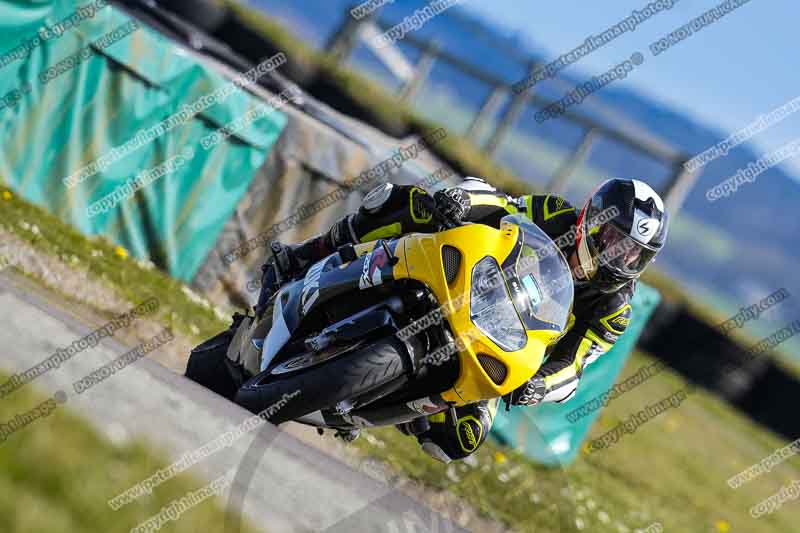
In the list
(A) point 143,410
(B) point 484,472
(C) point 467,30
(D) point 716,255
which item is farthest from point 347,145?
(D) point 716,255

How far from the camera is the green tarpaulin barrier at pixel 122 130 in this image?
26.1 ft

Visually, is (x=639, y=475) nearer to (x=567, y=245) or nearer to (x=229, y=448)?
(x=567, y=245)

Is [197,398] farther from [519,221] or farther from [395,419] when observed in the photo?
[519,221]

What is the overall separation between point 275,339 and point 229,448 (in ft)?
4.53

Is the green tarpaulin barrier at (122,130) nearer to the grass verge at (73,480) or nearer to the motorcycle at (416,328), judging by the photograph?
the motorcycle at (416,328)

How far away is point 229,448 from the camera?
3264mm

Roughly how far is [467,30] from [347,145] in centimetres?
874

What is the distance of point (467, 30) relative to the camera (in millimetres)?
17500

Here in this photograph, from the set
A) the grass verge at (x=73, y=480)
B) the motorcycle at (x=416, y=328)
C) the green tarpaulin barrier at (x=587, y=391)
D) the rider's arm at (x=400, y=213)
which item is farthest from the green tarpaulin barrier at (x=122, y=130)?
the grass verge at (x=73, y=480)

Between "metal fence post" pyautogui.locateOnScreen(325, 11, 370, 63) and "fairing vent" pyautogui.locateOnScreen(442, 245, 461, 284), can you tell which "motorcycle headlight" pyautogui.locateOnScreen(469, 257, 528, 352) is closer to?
"fairing vent" pyautogui.locateOnScreen(442, 245, 461, 284)

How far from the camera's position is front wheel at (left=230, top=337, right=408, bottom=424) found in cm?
397

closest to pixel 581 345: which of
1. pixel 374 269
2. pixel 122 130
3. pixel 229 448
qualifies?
pixel 374 269

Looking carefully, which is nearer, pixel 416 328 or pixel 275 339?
Result: pixel 416 328

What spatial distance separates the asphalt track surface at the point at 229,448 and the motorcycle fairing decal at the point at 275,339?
0.71m
